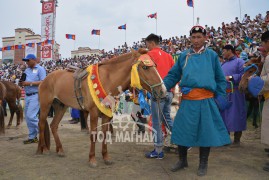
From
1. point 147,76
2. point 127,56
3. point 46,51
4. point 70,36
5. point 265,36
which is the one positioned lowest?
point 147,76

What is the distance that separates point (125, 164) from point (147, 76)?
152cm

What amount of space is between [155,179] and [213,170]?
94 cm

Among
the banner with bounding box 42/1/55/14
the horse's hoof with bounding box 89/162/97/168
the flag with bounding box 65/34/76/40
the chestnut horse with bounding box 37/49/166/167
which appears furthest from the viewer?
the flag with bounding box 65/34/76/40

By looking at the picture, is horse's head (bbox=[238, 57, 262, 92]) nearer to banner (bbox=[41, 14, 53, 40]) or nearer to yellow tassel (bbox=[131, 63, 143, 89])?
yellow tassel (bbox=[131, 63, 143, 89])

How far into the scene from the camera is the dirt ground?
3393mm

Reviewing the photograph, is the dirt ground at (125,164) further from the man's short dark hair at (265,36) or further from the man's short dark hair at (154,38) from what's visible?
the man's short dark hair at (154,38)

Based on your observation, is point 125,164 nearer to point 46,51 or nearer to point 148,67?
point 148,67

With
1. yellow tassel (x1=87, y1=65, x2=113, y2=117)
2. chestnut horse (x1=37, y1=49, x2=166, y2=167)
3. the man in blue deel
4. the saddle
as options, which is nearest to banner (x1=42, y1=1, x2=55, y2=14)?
the man in blue deel

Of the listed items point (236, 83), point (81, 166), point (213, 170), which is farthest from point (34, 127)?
point (236, 83)

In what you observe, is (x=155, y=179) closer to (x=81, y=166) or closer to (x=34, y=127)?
(x=81, y=166)

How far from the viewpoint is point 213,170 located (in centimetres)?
352

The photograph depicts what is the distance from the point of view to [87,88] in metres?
4.04

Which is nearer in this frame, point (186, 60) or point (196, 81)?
point (196, 81)

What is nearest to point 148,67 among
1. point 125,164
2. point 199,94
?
point 199,94
